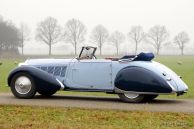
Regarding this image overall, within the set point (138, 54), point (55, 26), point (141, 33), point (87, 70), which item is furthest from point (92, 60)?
point (141, 33)

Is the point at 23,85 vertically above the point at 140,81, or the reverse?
the point at 140,81

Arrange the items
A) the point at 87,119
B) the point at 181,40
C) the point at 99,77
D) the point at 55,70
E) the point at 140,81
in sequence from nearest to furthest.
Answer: the point at 87,119 < the point at 140,81 < the point at 99,77 < the point at 55,70 < the point at 181,40

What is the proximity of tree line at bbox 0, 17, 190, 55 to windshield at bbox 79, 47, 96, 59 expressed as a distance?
9344cm

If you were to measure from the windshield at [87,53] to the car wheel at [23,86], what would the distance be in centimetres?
174

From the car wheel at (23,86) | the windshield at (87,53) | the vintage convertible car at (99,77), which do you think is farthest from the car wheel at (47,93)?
the windshield at (87,53)

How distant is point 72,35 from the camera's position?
12962 cm

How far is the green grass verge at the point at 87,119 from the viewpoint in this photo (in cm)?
766

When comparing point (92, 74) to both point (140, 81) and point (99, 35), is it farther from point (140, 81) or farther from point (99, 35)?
point (99, 35)

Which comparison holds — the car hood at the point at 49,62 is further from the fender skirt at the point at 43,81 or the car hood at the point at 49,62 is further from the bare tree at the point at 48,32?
the bare tree at the point at 48,32

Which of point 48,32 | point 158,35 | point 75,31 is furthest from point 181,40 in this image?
point 48,32

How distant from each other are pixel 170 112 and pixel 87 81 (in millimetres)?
3473

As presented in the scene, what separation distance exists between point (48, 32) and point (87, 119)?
10936 centimetres

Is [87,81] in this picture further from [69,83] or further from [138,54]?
[138,54]

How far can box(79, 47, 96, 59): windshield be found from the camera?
1302 centimetres
